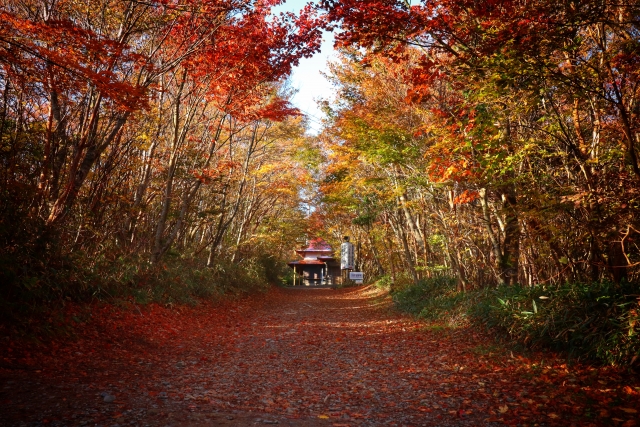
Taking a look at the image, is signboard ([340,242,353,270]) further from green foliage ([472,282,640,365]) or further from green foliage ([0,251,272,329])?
green foliage ([472,282,640,365])

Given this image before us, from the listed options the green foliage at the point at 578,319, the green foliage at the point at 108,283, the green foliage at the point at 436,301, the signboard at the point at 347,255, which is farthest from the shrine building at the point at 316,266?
the green foliage at the point at 578,319

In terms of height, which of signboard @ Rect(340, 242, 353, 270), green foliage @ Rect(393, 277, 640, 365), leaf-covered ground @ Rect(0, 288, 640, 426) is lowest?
leaf-covered ground @ Rect(0, 288, 640, 426)

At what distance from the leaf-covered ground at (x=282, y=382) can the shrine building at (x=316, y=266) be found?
110ft

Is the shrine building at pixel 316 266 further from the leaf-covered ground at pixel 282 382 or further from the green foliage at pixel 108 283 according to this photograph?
the leaf-covered ground at pixel 282 382

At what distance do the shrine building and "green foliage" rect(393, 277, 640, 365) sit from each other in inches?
1327

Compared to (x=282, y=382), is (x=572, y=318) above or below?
above

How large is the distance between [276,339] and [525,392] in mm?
5327

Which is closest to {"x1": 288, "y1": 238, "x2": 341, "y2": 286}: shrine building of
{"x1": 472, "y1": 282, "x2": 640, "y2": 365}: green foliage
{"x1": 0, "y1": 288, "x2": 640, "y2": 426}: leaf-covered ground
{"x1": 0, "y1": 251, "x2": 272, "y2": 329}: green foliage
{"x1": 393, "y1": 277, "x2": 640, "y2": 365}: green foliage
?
{"x1": 0, "y1": 251, "x2": 272, "y2": 329}: green foliage

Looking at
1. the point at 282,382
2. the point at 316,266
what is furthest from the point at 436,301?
the point at 316,266

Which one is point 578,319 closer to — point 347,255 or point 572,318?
point 572,318

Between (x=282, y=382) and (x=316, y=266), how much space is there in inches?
1556

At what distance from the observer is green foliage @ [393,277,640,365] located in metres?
5.30

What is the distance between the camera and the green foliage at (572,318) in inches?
209

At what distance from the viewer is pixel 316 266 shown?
4522cm
